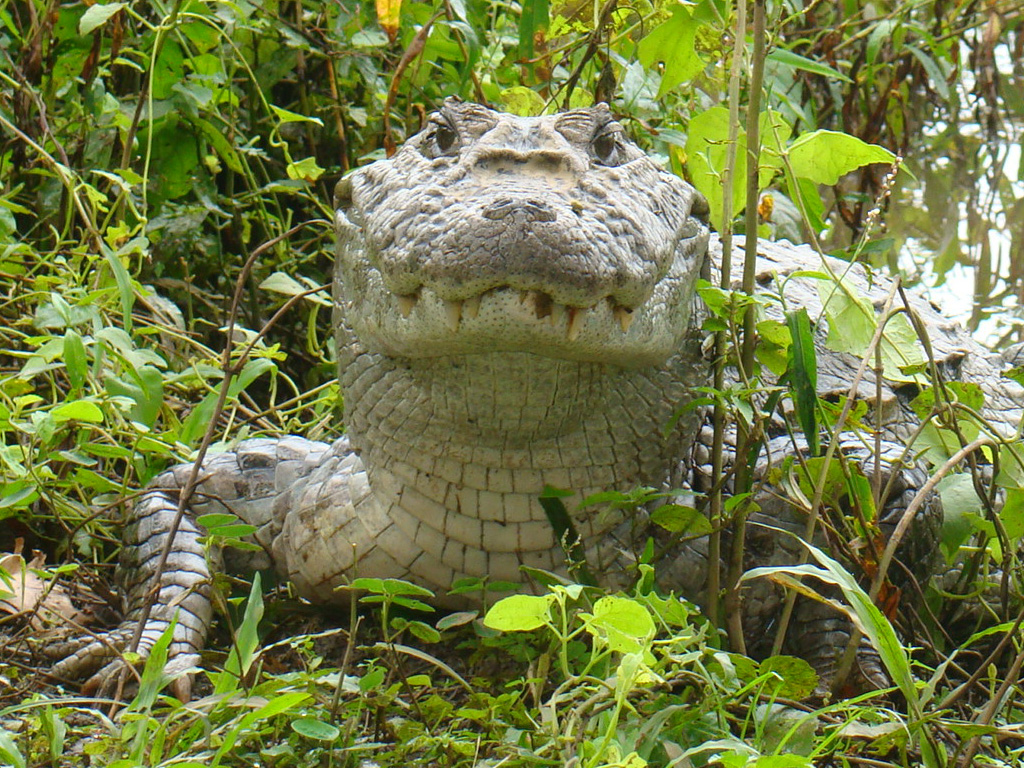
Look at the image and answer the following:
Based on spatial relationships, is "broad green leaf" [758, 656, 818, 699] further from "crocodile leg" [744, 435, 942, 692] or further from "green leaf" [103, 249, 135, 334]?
"green leaf" [103, 249, 135, 334]

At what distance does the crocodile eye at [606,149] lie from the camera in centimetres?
236

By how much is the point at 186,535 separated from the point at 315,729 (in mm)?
1227

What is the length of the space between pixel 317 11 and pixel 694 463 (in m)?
2.19

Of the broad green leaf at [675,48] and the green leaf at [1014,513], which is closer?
the green leaf at [1014,513]

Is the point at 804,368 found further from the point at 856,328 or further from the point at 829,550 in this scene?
the point at 829,550

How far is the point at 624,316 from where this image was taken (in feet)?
6.86

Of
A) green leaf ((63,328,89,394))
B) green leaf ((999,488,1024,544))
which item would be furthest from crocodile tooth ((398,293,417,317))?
green leaf ((999,488,1024,544))

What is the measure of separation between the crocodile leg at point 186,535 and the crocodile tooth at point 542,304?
995mm

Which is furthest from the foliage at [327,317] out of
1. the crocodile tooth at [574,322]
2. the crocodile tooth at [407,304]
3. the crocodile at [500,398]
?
the crocodile tooth at [407,304]

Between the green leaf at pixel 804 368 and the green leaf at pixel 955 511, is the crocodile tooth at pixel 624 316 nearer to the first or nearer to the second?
the green leaf at pixel 804 368

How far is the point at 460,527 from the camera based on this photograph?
2.47 m

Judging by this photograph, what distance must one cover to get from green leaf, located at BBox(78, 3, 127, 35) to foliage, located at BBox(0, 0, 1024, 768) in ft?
0.04

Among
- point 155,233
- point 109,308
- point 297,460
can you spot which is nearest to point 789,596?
point 297,460

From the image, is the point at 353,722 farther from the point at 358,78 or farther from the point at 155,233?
the point at 358,78
